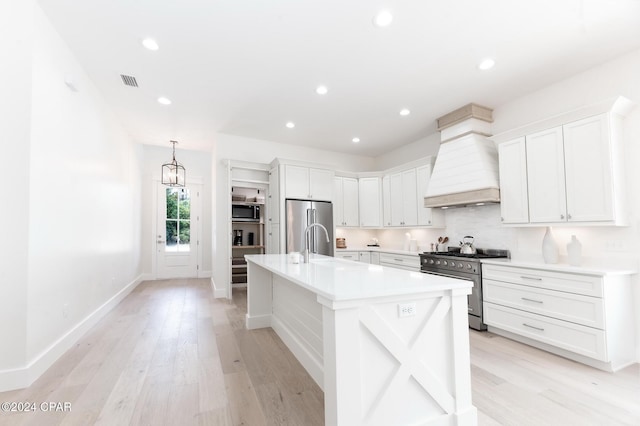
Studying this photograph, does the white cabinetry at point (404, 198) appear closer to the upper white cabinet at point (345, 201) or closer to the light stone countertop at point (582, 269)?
the upper white cabinet at point (345, 201)

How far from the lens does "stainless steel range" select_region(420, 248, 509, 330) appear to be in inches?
136

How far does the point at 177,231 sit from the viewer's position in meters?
7.03

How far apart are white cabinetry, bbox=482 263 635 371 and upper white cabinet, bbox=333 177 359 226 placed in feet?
10.1

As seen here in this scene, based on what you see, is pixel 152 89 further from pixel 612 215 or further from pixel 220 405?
pixel 612 215

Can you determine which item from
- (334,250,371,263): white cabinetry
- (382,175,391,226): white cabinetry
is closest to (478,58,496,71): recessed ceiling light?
(382,175,391,226): white cabinetry

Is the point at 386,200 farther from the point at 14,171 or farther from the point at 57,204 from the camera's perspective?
the point at 14,171

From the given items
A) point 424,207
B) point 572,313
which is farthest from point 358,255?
point 572,313

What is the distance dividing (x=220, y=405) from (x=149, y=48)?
3.19 meters

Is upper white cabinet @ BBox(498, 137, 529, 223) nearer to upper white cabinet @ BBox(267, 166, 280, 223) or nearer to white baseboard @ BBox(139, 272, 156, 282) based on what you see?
upper white cabinet @ BBox(267, 166, 280, 223)

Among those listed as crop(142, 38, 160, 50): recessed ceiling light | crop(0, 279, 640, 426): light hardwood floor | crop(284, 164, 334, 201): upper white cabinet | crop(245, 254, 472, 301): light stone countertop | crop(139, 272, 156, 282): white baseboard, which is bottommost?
crop(0, 279, 640, 426): light hardwood floor

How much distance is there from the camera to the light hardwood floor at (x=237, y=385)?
1823mm

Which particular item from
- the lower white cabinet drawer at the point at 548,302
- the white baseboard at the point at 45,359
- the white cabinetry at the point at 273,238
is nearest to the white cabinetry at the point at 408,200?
the lower white cabinet drawer at the point at 548,302

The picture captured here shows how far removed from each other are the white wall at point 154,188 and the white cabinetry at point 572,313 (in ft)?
21.1

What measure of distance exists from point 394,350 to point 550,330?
2.28 meters
